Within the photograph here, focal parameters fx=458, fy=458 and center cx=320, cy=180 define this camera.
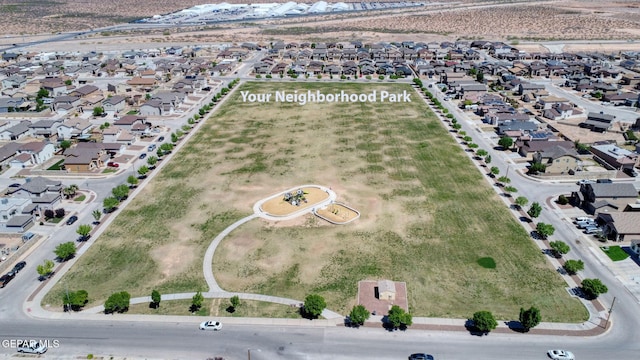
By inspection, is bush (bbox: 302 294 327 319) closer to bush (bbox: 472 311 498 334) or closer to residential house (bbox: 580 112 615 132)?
bush (bbox: 472 311 498 334)

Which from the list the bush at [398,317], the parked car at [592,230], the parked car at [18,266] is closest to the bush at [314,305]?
the bush at [398,317]

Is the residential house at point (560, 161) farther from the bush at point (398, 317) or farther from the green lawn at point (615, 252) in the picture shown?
the bush at point (398, 317)

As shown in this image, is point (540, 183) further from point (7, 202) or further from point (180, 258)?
point (7, 202)

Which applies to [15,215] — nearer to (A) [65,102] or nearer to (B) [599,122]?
(A) [65,102]

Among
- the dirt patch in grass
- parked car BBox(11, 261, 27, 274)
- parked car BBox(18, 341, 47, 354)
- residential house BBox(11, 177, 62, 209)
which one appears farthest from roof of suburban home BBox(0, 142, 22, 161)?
parked car BBox(18, 341, 47, 354)

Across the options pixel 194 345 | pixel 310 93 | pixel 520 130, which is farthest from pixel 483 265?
→ pixel 310 93

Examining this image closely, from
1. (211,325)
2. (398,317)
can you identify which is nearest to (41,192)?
(211,325)
